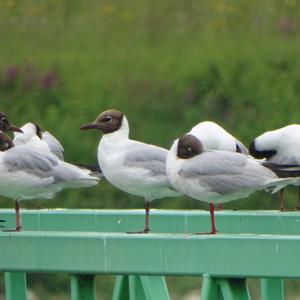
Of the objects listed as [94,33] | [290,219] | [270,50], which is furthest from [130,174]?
[94,33]

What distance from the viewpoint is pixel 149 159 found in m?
8.49

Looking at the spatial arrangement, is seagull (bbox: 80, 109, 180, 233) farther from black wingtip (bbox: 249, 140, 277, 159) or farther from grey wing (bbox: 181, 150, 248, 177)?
black wingtip (bbox: 249, 140, 277, 159)

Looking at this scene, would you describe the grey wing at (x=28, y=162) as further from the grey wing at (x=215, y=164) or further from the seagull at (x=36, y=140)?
the seagull at (x=36, y=140)

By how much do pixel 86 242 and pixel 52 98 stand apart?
1274cm

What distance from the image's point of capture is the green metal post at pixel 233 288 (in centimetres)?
638

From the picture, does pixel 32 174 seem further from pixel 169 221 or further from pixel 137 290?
pixel 137 290

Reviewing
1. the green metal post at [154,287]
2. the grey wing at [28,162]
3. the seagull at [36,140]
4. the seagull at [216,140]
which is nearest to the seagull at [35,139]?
the seagull at [36,140]

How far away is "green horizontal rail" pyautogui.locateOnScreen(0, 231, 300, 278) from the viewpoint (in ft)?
20.2

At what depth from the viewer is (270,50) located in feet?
63.8

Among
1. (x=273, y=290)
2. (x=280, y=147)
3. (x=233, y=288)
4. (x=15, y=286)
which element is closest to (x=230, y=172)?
(x=273, y=290)

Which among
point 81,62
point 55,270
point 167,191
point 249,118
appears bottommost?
point 55,270

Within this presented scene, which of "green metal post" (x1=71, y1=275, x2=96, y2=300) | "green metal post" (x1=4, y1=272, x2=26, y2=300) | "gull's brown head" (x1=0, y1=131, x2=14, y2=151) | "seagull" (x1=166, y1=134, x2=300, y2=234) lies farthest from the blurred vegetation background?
"green metal post" (x1=71, y1=275, x2=96, y2=300)

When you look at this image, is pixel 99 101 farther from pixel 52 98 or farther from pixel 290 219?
pixel 290 219

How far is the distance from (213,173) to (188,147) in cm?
17
